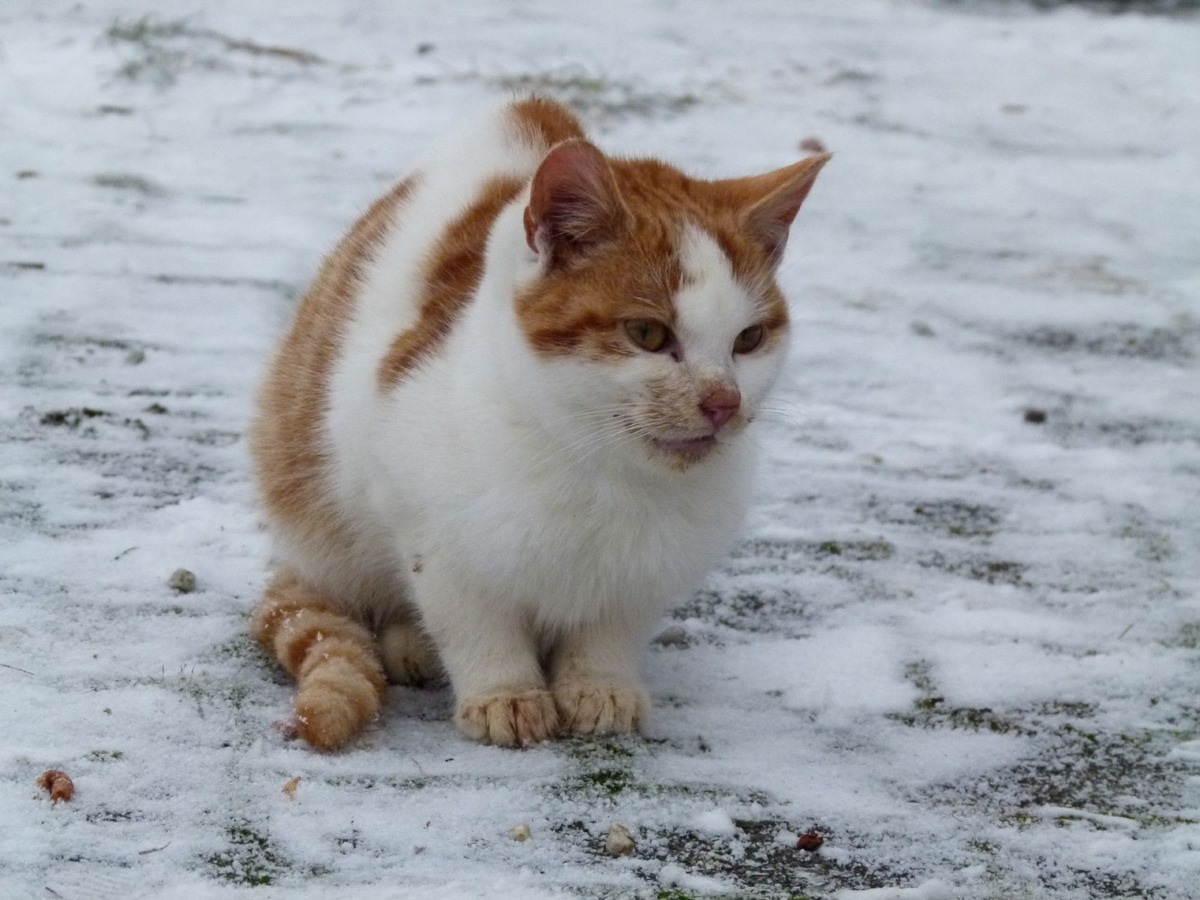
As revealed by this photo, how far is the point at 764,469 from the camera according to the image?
3.98 metres

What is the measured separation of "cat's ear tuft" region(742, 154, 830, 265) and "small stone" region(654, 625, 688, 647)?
923mm

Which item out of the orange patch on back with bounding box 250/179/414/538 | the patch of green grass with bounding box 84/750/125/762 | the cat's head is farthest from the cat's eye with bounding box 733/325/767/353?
the patch of green grass with bounding box 84/750/125/762

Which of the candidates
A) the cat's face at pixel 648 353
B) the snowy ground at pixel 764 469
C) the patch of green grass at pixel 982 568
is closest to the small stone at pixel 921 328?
the snowy ground at pixel 764 469

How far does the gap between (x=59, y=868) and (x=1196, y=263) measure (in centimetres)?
466

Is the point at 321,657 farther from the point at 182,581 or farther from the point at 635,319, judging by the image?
the point at 635,319

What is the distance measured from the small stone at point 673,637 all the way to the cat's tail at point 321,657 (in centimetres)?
66

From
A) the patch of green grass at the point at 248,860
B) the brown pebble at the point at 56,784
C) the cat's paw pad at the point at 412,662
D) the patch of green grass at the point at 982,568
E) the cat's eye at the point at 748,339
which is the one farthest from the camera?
the patch of green grass at the point at 982,568

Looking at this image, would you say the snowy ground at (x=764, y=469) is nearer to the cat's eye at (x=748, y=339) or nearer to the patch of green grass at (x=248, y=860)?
the patch of green grass at (x=248, y=860)

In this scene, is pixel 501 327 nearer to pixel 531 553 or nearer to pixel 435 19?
pixel 531 553

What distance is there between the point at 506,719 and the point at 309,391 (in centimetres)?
94

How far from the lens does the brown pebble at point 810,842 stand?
237 cm

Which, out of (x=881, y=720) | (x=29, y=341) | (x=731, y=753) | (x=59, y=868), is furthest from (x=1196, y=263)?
(x=59, y=868)

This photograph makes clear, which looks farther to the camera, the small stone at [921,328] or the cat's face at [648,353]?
the small stone at [921,328]

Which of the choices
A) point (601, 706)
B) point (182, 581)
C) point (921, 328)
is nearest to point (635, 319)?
point (601, 706)
